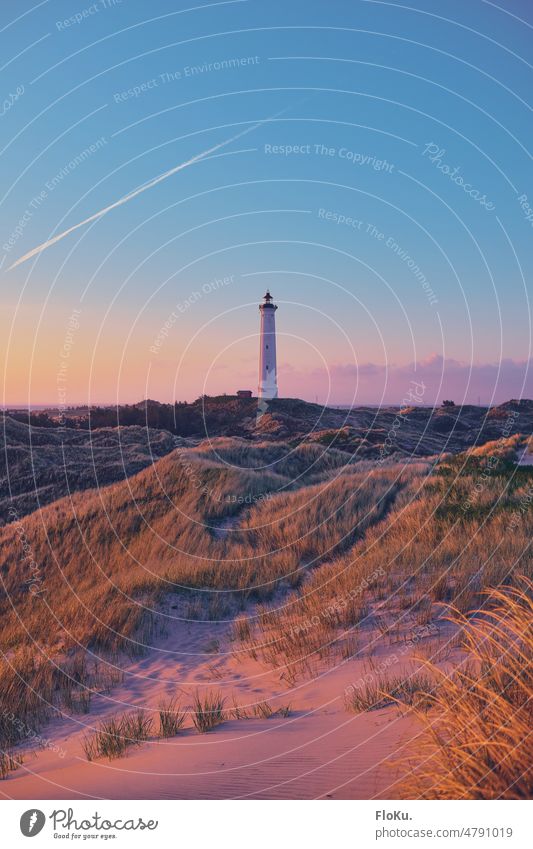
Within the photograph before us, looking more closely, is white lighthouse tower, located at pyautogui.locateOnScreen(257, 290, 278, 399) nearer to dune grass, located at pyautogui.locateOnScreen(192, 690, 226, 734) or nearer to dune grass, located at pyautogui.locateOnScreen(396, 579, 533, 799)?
dune grass, located at pyautogui.locateOnScreen(192, 690, 226, 734)

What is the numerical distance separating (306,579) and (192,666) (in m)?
3.63

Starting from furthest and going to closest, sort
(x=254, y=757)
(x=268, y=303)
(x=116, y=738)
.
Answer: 1. (x=268, y=303)
2. (x=116, y=738)
3. (x=254, y=757)

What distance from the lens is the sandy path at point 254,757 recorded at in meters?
3.52

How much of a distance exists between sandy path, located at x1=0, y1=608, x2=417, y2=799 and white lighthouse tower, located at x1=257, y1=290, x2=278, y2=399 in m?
52.1

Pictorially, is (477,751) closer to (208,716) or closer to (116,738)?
(208,716)

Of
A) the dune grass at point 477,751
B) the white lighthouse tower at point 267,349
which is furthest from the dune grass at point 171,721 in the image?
the white lighthouse tower at point 267,349

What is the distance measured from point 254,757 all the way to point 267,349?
179 feet

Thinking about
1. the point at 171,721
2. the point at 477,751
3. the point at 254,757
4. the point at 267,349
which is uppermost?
the point at 267,349

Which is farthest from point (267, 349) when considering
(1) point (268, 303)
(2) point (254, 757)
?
(2) point (254, 757)

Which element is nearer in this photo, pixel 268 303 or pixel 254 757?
pixel 254 757

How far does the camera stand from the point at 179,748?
14.7 ft

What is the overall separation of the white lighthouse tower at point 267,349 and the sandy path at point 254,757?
52095 mm

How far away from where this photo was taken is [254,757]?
401 cm

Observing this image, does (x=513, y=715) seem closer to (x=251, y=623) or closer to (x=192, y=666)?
(x=192, y=666)
